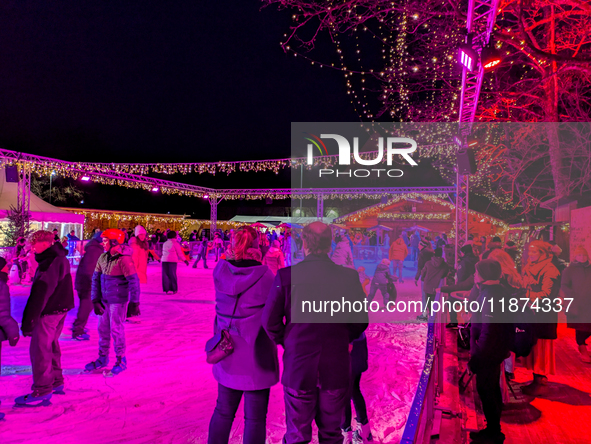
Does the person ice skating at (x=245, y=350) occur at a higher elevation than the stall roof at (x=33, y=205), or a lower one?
lower

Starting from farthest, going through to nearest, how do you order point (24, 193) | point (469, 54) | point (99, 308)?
point (24, 193)
point (469, 54)
point (99, 308)

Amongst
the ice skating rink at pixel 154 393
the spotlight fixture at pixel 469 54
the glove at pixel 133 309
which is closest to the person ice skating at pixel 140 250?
the glove at pixel 133 309

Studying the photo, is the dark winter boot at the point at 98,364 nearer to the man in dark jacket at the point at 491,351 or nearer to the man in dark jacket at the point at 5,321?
the man in dark jacket at the point at 5,321

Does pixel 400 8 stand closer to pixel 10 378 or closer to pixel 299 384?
pixel 299 384

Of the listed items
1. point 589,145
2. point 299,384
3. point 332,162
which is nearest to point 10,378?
point 299,384

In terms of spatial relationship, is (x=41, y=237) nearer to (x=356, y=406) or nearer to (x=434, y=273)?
(x=356, y=406)

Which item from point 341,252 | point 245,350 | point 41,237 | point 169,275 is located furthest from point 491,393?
point 169,275

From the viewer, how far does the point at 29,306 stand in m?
3.26

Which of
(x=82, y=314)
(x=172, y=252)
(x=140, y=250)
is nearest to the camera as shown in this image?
(x=82, y=314)

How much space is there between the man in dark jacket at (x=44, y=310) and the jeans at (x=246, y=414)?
6.71 feet

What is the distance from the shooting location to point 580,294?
5113mm

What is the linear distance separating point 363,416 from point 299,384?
115 centimetres

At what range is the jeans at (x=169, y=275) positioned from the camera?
9.41m

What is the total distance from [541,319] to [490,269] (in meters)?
1.64
